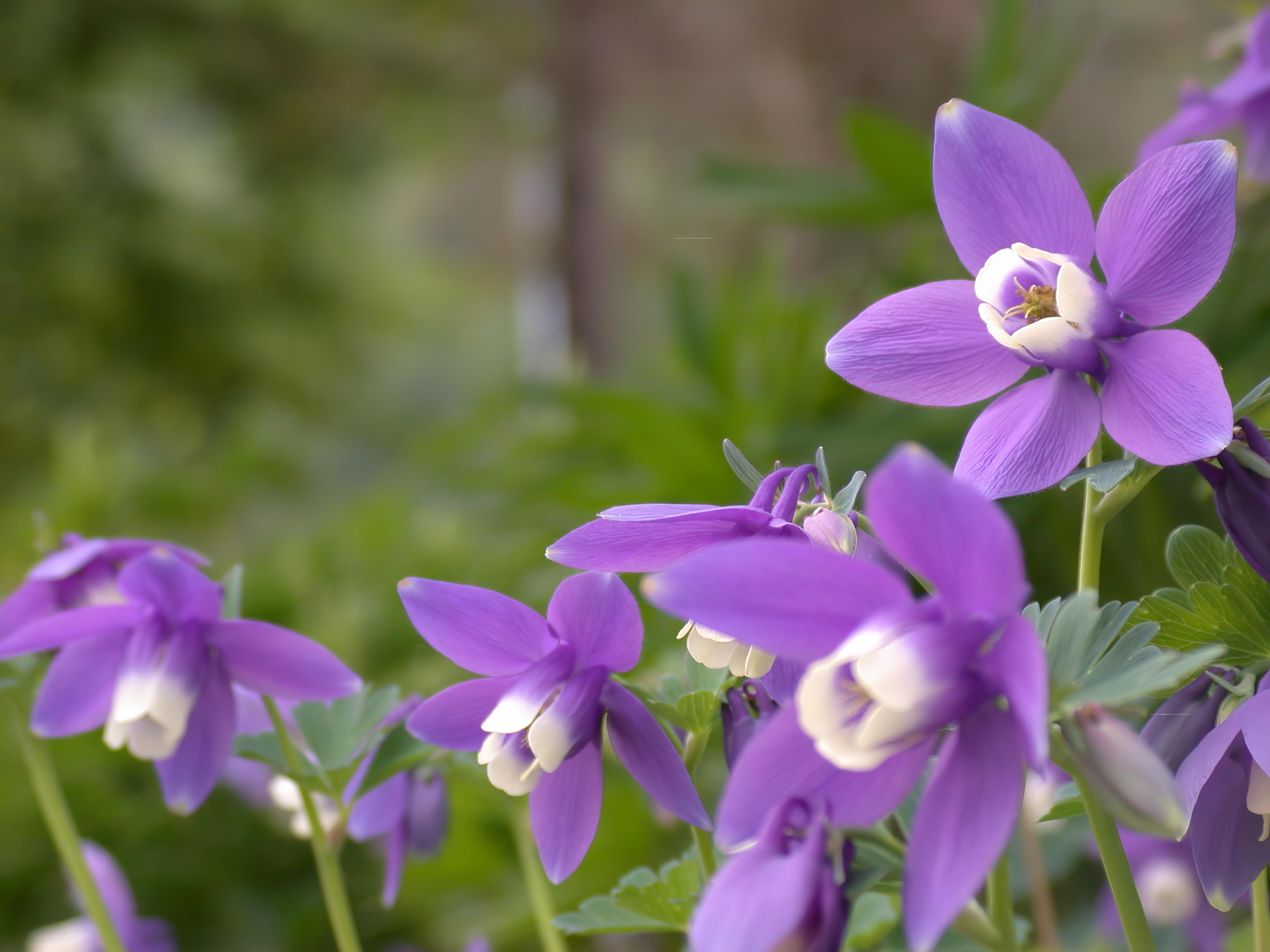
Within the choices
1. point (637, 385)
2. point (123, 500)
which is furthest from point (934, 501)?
point (123, 500)

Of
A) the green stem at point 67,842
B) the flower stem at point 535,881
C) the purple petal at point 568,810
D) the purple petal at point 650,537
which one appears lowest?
the flower stem at point 535,881

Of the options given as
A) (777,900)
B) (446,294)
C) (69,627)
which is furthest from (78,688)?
(446,294)

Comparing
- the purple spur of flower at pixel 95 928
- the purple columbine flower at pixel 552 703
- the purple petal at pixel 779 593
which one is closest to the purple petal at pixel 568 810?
the purple columbine flower at pixel 552 703

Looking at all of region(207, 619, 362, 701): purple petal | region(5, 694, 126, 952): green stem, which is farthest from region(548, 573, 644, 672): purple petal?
region(5, 694, 126, 952): green stem

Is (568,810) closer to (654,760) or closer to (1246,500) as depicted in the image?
(654,760)

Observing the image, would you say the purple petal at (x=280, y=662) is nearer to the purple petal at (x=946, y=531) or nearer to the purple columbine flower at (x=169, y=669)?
the purple columbine flower at (x=169, y=669)

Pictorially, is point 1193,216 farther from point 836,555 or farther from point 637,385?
point 637,385
